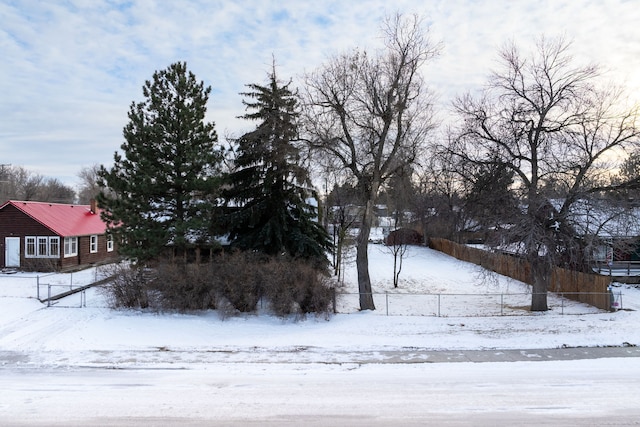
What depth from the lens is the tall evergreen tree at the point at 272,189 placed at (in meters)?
20.1

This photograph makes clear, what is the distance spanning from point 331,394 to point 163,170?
14.3 meters

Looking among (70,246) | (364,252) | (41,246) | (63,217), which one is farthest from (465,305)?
(63,217)

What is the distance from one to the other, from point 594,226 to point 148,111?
1981 centimetres

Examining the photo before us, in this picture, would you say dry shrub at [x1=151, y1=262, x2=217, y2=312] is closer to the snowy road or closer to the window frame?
the snowy road

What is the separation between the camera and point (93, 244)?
33.6 meters

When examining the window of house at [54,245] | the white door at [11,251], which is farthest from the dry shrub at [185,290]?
the white door at [11,251]

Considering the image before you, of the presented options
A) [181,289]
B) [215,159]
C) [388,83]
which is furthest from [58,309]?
[388,83]

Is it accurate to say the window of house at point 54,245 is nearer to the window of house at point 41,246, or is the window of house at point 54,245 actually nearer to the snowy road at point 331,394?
the window of house at point 41,246

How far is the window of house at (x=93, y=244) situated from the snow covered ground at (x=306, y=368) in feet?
47.3

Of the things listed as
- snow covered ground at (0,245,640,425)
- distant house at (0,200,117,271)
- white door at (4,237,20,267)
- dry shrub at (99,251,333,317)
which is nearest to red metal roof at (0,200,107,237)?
distant house at (0,200,117,271)

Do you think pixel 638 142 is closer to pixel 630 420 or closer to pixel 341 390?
pixel 630 420

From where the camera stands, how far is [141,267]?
704 inches

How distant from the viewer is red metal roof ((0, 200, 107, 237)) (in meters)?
29.2

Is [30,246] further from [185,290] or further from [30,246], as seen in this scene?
[185,290]
